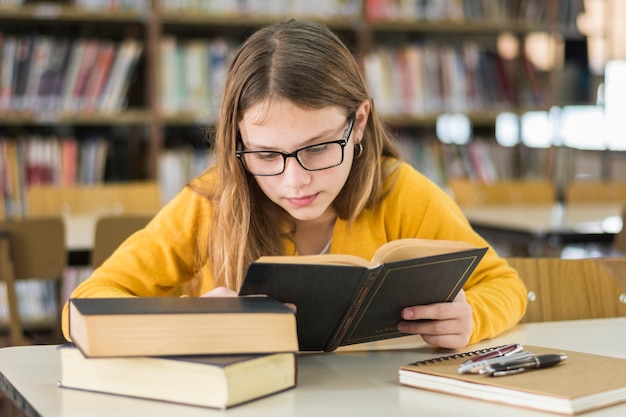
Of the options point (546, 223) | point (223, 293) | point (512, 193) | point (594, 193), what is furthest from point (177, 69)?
point (223, 293)

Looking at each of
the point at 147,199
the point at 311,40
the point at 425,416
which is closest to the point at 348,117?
the point at 311,40

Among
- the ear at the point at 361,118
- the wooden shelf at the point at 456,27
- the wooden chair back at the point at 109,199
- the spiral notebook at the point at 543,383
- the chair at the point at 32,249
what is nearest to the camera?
the spiral notebook at the point at 543,383

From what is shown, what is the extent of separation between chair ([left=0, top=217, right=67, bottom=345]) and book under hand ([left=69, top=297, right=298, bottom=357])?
5.44 ft

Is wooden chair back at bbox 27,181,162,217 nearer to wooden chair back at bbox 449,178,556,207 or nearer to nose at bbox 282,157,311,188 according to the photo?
wooden chair back at bbox 449,178,556,207

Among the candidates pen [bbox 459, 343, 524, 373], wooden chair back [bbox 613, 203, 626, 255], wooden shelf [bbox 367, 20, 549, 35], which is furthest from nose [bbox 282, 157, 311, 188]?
wooden shelf [bbox 367, 20, 549, 35]

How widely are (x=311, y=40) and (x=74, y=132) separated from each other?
10.2 feet

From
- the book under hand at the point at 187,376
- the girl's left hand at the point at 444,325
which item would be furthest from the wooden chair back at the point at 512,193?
the book under hand at the point at 187,376

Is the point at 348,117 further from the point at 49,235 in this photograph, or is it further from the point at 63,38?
the point at 63,38

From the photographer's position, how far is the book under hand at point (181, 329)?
40.7 inches

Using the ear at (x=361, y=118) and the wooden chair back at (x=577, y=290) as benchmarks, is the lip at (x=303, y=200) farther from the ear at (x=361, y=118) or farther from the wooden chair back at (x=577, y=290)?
the wooden chair back at (x=577, y=290)

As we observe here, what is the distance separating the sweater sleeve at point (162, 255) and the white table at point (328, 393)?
208 millimetres

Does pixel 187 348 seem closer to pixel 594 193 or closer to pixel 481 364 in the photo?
pixel 481 364

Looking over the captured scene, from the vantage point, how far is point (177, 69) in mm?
4246

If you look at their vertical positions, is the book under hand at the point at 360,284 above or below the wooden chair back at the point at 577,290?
above
